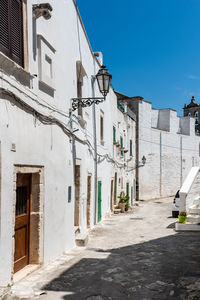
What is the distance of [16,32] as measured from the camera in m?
5.52

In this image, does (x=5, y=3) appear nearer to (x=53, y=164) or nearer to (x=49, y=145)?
(x=49, y=145)

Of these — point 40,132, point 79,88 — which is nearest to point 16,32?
point 40,132

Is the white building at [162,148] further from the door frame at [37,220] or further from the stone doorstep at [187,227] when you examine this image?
the door frame at [37,220]

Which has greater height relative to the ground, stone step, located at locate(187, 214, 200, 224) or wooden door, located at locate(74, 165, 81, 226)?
wooden door, located at locate(74, 165, 81, 226)

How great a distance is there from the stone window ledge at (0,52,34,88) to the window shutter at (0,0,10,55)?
0.24m

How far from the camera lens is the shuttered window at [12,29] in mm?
5035

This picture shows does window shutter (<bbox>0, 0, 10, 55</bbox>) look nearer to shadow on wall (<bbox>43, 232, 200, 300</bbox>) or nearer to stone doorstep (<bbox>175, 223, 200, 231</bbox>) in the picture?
shadow on wall (<bbox>43, 232, 200, 300</bbox>)

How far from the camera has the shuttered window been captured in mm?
5035

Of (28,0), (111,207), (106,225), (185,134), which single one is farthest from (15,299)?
(185,134)

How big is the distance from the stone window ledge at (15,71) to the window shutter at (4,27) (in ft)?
0.77

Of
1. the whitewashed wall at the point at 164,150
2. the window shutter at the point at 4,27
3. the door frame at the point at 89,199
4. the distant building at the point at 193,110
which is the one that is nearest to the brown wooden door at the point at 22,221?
the window shutter at the point at 4,27

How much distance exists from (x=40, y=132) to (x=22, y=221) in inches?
67.6

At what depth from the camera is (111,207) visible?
702 inches

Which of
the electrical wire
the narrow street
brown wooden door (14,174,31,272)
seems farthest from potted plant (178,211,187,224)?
brown wooden door (14,174,31,272)
